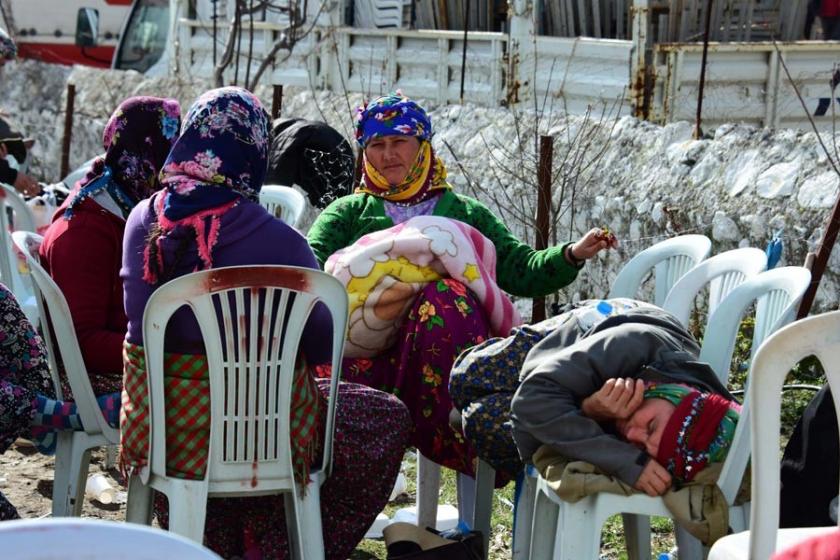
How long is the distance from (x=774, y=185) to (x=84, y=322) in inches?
179

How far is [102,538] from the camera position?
54.8 inches

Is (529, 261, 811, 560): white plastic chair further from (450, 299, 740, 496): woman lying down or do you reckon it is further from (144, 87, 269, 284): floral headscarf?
(144, 87, 269, 284): floral headscarf

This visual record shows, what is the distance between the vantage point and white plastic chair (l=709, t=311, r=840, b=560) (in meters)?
2.34

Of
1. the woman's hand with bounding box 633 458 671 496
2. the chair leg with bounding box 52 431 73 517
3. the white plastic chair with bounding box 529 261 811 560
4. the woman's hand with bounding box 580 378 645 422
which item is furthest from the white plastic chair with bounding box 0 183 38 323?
the woman's hand with bounding box 633 458 671 496

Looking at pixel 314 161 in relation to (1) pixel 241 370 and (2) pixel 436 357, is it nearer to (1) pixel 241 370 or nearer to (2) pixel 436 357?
(2) pixel 436 357

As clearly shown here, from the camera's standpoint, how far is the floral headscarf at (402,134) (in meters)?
4.11

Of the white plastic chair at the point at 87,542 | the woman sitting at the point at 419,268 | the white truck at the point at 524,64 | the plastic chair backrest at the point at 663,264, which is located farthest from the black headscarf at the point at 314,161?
the white plastic chair at the point at 87,542

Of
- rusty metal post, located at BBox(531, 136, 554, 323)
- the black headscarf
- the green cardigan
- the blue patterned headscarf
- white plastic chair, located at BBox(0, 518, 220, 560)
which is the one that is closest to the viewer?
white plastic chair, located at BBox(0, 518, 220, 560)

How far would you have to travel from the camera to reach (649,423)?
275 centimetres

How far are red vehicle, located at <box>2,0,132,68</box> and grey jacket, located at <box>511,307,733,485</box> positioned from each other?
40.6 ft

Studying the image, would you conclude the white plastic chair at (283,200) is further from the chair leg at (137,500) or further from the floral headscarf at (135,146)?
the chair leg at (137,500)

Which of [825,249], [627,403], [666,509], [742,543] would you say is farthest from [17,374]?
[825,249]

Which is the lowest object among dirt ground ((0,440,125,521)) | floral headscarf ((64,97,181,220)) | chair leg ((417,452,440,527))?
dirt ground ((0,440,125,521))

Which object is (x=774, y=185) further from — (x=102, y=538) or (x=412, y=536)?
(x=102, y=538)
